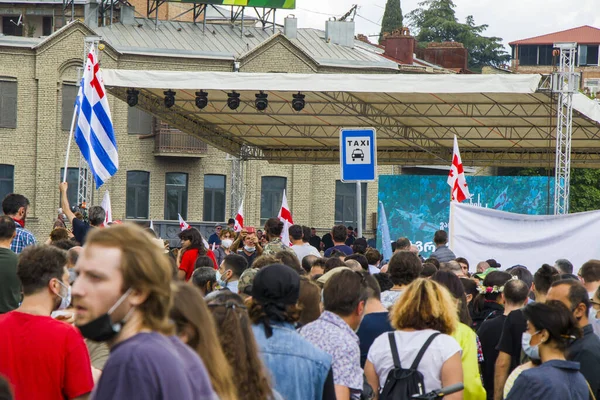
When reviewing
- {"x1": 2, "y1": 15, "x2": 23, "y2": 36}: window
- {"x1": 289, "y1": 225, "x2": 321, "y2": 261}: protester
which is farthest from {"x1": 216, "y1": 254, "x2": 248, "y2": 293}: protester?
{"x1": 2, "y1": 15, "x2": 23, "y2": 36}: window

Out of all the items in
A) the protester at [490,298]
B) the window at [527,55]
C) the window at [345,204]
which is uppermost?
the window at [527,55]

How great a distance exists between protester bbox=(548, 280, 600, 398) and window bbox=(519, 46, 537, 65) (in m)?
90.5

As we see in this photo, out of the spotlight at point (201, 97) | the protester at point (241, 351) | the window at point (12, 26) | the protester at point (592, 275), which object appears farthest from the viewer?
the window at point (12, 26)

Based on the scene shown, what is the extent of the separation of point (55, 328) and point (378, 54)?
48.8 meters

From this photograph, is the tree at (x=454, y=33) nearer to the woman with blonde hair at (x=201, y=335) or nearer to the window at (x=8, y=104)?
the window at (x=8, y=104)

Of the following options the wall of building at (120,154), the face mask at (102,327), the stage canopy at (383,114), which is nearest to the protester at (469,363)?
the face mask at (102,327)

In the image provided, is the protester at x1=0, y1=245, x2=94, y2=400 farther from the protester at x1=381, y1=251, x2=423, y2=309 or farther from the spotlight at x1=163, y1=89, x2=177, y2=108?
the spotlight at x1=163, y1=89, x2=177, y2=108

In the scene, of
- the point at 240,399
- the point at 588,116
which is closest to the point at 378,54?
the point at 588,116

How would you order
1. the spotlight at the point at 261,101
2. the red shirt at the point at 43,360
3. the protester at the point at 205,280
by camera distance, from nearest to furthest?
the red shirt at the point at 43,360, the protester at the point at 205,280, the spotlight at the point at 261,101

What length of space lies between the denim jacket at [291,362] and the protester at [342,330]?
0.48m

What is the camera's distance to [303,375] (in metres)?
5.25

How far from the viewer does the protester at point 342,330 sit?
5930 millimetres

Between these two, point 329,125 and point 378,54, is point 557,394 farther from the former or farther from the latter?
point 378,54

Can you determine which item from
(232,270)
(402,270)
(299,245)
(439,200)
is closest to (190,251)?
(299,245)
